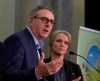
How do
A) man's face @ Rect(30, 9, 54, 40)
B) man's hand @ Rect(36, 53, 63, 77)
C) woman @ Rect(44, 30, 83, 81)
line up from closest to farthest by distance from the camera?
man's hand @ Rect(36, 53, 63, 77)
man's face @ Rect(30, 9, 54, 40)
woman @ Rect(44, 30, 83, 81)

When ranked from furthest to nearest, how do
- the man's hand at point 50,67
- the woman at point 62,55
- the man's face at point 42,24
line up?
the woman at point 62,55 → the man's face at point 42,24 → the man's hand at point 50,67

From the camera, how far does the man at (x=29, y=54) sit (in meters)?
1.56

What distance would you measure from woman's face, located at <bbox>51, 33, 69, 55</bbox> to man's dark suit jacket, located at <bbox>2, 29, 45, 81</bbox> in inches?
35.0

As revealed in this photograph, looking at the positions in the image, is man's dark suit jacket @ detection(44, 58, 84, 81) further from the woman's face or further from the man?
the man

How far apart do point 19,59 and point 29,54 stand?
0.10m

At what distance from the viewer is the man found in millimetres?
1564

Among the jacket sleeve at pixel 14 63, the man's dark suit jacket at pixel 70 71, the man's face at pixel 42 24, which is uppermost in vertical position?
the man's face at pixel 42 24

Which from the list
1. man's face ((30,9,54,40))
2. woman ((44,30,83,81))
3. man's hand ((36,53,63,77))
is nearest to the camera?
man's hand ((36,53,63,77))

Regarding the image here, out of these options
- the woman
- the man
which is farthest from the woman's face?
the man

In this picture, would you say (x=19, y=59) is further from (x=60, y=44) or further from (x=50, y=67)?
(x=60, y=44)

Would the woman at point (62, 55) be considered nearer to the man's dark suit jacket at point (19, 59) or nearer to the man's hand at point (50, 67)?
the man's dark suit jacket at point (19, 59)

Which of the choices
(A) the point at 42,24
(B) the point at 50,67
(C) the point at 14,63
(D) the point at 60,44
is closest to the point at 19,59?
(C) the point at 14,63

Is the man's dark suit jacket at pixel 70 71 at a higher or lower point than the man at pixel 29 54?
lower

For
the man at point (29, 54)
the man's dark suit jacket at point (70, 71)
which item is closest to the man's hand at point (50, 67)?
the man at point (29, 54)
